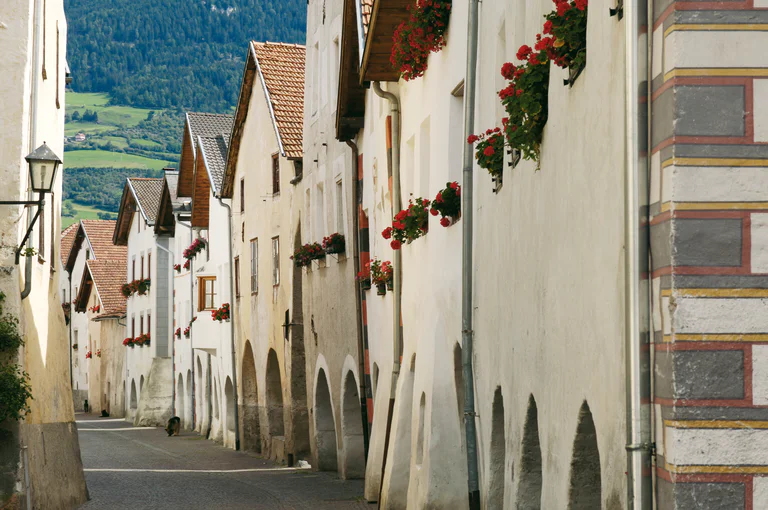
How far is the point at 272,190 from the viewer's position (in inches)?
1278

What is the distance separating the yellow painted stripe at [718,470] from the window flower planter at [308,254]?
64.9 ft

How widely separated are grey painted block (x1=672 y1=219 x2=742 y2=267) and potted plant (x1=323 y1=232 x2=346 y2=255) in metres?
18.2

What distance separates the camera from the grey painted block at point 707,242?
5930 mm

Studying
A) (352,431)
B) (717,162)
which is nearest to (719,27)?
(717,162)

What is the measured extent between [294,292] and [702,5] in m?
24.1

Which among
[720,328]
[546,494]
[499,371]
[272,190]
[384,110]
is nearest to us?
[720,328]

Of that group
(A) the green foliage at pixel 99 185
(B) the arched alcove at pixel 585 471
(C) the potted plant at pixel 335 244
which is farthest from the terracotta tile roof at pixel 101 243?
(A) the green foliage at pixel 99 185

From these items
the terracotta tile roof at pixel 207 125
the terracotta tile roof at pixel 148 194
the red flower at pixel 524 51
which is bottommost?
the red flower at pixel 524 51

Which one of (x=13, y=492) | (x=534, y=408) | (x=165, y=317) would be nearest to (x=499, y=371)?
(x=534, y=408)

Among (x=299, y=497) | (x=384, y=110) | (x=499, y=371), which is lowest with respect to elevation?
(x=299, y=497)

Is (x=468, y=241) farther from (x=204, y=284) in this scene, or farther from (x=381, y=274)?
(x=204, y=284)

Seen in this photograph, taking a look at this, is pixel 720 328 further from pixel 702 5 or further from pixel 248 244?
pixel 248 244

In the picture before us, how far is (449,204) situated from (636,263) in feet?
24.0

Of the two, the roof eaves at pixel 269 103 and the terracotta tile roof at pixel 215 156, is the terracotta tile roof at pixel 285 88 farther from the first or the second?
the terracotta tile roof at pixel 215 156
